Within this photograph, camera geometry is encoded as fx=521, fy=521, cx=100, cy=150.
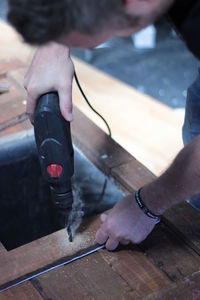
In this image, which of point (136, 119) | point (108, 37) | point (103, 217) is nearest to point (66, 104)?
point (103, 217)

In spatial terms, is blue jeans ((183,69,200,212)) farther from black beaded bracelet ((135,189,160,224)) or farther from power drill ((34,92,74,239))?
power drill ((34,92,74,239))

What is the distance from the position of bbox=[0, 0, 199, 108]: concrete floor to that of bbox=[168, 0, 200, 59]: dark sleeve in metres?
2.05

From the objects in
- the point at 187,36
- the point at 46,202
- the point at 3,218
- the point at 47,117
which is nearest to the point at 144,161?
the point at 46,202

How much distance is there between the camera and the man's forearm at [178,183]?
1.06 m

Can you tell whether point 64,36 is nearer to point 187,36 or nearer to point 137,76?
point 187,36

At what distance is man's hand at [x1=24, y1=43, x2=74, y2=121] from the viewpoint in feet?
4.05

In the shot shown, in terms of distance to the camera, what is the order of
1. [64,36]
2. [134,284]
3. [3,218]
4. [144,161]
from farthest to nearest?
[144,161] → [3,218] → [134,284] → [64,36]

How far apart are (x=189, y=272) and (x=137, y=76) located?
2.32 metres

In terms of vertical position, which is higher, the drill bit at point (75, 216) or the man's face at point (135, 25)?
the man's face at point (135, 25)

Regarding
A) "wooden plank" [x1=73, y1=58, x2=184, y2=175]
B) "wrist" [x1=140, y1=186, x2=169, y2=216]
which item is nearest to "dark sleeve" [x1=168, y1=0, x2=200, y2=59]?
"wrist" [x1=140, y1=186, x2=169, y2=216]

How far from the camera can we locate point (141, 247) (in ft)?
3.89

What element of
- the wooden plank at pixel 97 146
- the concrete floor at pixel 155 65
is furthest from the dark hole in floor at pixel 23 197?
the concrete floor at pixel 155 65

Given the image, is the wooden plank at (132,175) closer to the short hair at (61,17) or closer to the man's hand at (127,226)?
the man's hand at (127,226)

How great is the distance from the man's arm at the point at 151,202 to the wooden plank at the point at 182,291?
0.14 metres
